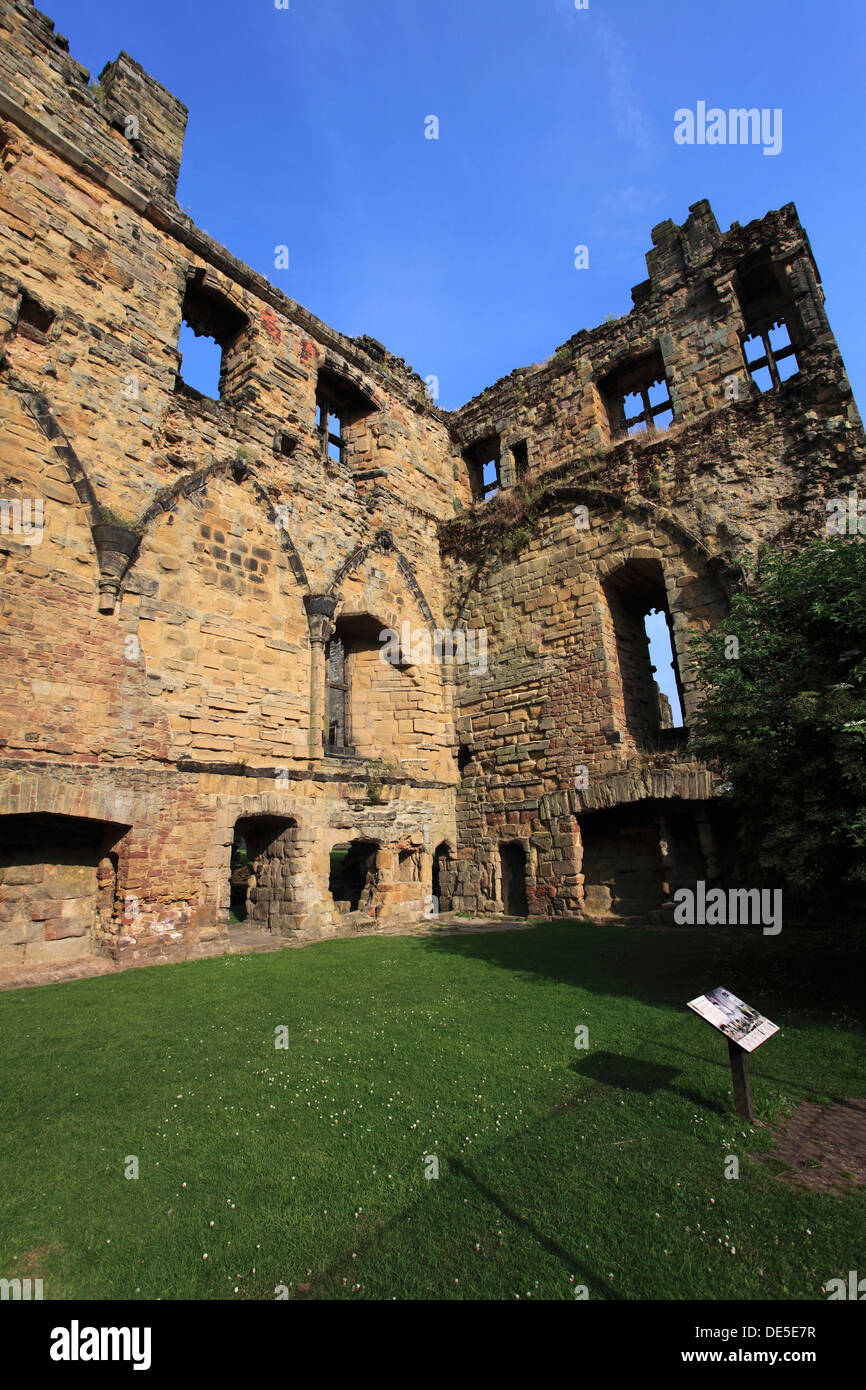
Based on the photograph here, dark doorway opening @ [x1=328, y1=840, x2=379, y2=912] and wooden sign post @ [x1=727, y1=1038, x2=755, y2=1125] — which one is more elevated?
dark doorway opening @ [x1=328, y1=840, x2=379, y2=912]

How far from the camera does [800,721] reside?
18.7 feet

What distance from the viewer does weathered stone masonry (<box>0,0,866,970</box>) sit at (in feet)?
30.3

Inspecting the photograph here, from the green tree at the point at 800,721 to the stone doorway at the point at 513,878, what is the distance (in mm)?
6794

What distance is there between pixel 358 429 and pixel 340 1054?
1491 centimetres

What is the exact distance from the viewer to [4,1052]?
208 inches

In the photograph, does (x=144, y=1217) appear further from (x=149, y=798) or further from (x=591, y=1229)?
(x=149, y=798)

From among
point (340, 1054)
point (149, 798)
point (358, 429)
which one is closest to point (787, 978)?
point (340, 1054)

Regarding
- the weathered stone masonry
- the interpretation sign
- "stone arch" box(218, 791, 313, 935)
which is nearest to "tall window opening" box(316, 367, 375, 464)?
the weathered stone masonry

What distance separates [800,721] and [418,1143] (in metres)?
4.50

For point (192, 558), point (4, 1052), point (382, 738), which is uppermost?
point (192, 558)

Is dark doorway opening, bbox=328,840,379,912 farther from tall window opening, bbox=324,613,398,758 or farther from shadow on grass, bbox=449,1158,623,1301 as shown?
shadow on grass, bbox=449,1158,623,1301

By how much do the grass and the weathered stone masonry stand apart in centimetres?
386
